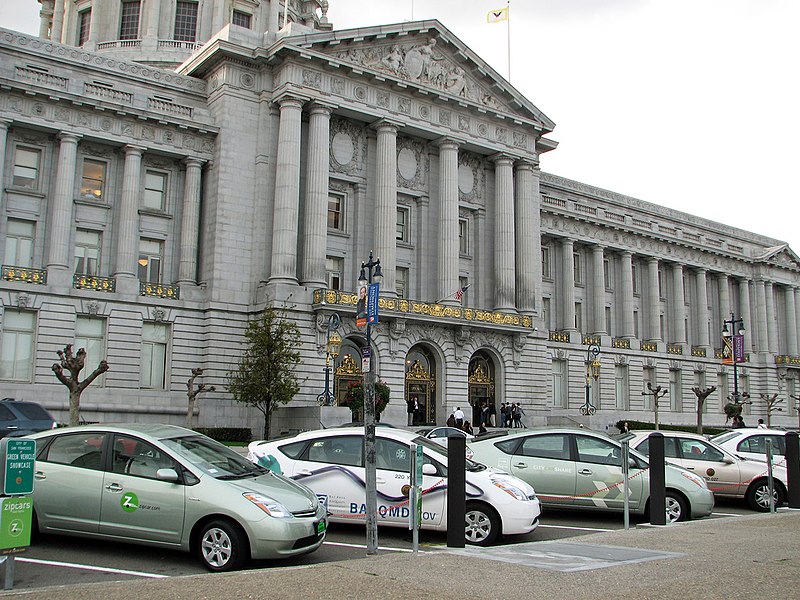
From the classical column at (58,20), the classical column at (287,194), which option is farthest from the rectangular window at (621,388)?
the classical column at (58,20)

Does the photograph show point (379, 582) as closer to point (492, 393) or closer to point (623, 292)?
point (492, 393)

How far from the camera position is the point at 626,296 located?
62312 mm

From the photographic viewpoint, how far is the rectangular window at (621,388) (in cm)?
6128

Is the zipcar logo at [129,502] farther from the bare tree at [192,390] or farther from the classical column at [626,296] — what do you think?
the classical column at [626,296]

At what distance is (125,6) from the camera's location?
201ft

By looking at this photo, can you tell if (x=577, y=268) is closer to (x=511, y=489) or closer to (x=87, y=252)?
(x=87, y=252)

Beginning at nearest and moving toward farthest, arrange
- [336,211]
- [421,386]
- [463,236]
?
[421,386] → [336,211] → [463,236]

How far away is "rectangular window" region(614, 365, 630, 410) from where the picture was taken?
6128 cm

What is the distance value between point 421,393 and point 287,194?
12.8 m

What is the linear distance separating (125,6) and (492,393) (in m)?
40.8

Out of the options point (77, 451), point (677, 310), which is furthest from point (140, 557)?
point (677, 310)

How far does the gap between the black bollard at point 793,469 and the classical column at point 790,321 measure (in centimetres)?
6361

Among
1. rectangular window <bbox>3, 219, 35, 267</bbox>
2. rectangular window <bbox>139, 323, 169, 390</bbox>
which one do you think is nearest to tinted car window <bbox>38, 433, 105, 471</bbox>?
rectangular window <bbox>139, 323, 169, 390</bbox>

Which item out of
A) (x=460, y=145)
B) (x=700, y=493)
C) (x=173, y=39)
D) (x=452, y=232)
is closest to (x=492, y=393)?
(x=452, y=232)
